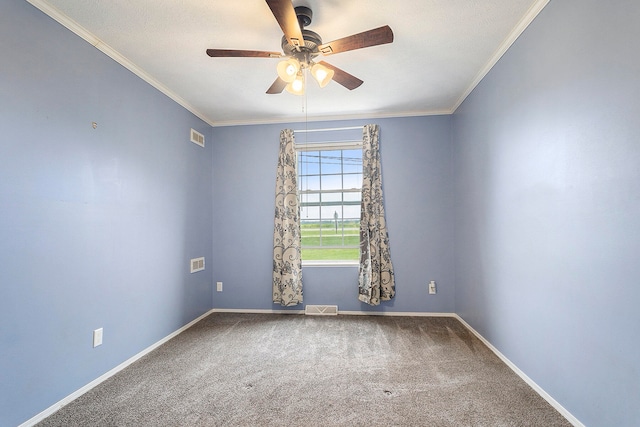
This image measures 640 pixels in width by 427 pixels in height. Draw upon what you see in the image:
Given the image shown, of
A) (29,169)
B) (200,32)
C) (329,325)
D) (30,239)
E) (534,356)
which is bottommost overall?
(329,325)

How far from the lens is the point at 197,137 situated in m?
3.42

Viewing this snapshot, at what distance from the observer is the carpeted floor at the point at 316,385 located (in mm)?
1671

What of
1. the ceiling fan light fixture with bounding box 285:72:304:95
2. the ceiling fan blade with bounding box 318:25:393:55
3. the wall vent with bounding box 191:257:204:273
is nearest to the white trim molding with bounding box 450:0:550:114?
the ceiling fan blade with bounding box 318:25:393:55

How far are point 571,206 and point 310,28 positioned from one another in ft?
6.57

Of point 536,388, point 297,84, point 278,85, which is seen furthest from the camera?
point 278,85

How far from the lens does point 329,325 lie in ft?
10.4

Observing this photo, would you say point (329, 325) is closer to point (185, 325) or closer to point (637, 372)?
point (185, 325)

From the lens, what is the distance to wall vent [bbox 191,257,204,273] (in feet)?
10.7

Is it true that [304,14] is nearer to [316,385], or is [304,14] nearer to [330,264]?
[316,385]

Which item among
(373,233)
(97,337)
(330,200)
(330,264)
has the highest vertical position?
(330,200)

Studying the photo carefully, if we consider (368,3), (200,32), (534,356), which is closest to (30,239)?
(200,32)

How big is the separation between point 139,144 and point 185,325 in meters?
2.01

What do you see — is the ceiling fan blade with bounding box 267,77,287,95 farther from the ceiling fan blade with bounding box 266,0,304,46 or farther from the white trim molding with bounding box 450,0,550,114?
the white trim molding with bounding box 450,0,550,114

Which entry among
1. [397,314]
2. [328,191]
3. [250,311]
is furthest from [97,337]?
[397,314]
